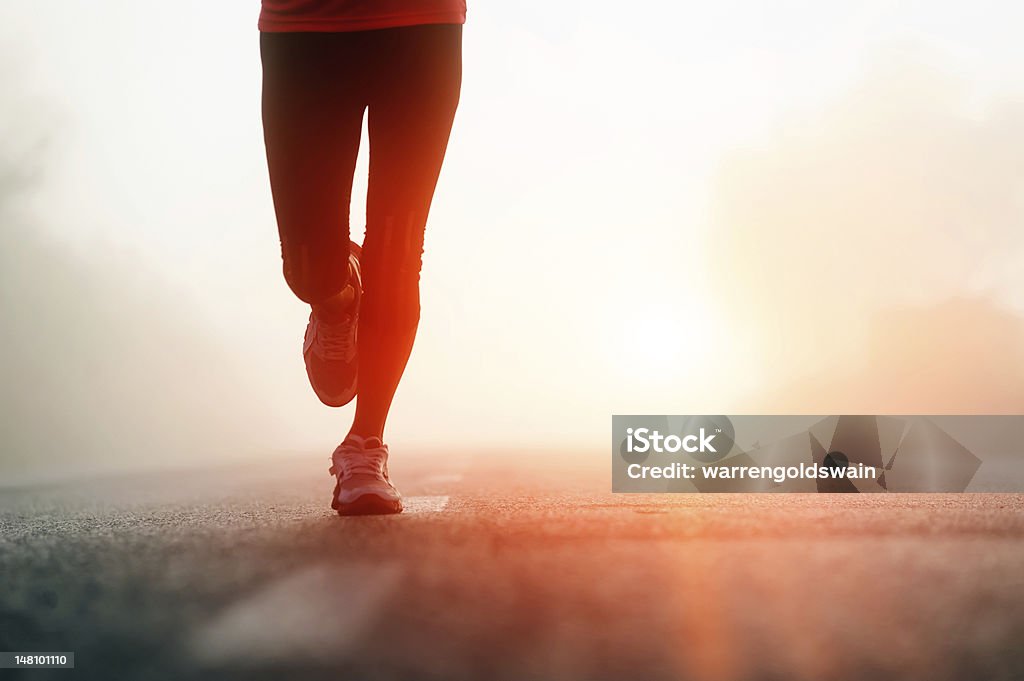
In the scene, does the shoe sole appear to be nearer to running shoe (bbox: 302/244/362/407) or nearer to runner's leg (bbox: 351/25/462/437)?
runner's leg (bbox: 351/25/462/437)

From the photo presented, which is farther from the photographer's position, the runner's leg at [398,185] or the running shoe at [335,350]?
the running shoe at [335,350]

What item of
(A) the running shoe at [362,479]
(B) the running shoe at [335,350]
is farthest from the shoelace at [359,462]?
(B) the running shoe at [335,350]

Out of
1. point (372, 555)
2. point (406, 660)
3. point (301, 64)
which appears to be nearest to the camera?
point (406, 660)

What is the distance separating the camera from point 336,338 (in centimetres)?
201

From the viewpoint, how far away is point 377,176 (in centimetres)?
180

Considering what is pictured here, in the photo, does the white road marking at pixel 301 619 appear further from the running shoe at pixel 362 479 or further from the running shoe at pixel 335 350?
the running shoe at pixel 335 350

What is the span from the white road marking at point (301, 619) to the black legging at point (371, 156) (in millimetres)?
853

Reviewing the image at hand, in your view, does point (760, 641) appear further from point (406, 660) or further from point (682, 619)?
point (406, 660)

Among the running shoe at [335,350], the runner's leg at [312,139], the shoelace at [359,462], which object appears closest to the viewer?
the runner's leg at [312,139]

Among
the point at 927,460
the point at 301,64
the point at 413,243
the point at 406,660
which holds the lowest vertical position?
the point at 406,660

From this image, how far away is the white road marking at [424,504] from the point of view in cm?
171

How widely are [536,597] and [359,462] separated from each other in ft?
2.90

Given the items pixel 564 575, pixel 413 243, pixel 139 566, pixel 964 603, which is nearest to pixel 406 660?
pixel 564 575

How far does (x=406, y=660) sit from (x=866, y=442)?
1.39 metres
